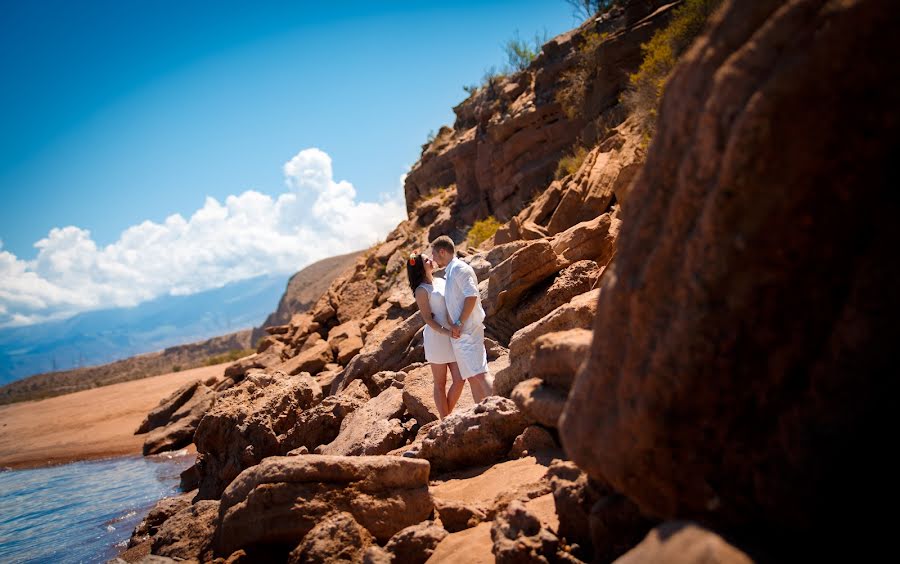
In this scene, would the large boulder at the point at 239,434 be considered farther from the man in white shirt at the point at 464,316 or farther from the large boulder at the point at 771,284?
the large boulder at the point at 771,284

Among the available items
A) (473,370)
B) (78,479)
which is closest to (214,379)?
(78,479)

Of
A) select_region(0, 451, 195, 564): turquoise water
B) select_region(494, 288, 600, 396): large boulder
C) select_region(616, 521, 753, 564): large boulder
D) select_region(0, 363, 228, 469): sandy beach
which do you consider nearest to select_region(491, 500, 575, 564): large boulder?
select_region(616, 521, 753, 564): large boulder

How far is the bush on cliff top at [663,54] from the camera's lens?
1312 cm

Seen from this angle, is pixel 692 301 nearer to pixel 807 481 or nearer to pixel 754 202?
pixel 754 202

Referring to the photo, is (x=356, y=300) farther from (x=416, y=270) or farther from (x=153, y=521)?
(x=416, y=270)

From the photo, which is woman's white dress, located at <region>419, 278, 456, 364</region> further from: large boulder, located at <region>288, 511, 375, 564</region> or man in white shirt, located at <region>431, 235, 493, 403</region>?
large boulder, located at <region>288, 511, 375, 564</region>

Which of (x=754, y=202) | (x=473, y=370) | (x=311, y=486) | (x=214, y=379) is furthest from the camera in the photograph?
(x=214, y=379)

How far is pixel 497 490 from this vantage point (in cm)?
466

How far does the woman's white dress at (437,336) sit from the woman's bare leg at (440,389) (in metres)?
0.11

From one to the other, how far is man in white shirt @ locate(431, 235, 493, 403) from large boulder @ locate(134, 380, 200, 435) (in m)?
14.0

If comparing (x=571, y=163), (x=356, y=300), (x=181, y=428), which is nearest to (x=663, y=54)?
(x=571, y=163)

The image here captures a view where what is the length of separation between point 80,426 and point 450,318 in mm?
20850

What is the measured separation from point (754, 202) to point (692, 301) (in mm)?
432

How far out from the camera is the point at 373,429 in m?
7.24
